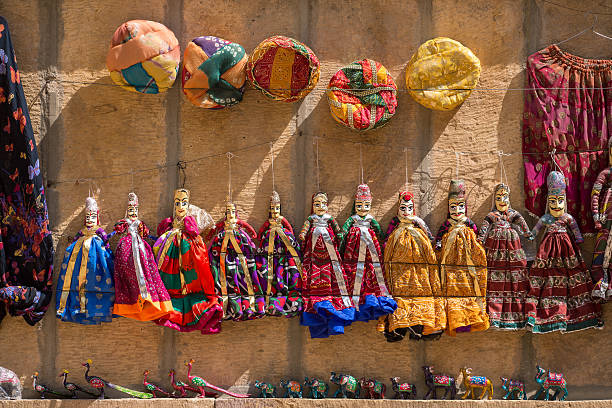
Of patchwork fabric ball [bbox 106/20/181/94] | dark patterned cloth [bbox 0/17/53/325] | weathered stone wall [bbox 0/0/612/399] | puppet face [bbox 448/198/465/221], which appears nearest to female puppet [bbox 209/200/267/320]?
weathered stone wall [bbox 0/0/612/399]

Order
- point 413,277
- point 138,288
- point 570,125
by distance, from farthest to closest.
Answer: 1. point 570,125
2. point 413,277
3. point 138,288

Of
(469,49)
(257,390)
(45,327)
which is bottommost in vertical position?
(257,390)

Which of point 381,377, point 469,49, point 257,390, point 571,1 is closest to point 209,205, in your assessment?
point 257,390

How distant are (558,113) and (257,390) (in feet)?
6.04

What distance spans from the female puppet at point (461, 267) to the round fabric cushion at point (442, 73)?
386mm

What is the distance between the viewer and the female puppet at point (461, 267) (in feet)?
12.4

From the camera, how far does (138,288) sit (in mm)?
3711

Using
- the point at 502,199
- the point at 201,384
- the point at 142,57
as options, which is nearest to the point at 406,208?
the point at 502,199

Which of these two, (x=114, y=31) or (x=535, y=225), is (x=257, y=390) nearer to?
(x=535, y=225)

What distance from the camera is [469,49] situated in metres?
3.98

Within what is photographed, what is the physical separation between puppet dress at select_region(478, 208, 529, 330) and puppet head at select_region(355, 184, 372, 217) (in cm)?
52

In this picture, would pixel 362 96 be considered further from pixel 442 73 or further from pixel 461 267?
pixel 461 267

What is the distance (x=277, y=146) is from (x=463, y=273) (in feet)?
3.31

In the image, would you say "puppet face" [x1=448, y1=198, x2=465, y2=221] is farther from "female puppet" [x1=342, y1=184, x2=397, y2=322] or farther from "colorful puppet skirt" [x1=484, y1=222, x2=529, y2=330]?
"female puppet" [x1=342, y1=184, x2=397, y2=322]
